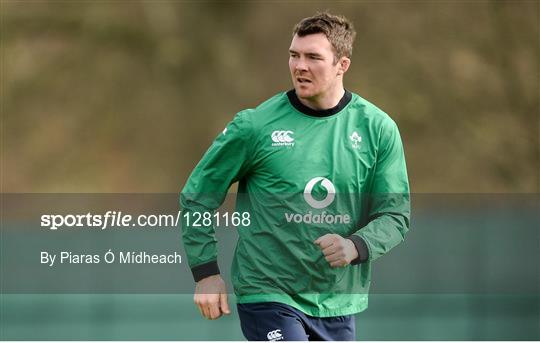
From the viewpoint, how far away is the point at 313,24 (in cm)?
380

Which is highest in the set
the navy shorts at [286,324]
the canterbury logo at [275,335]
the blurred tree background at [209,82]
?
the blurred tree background at [209,82]

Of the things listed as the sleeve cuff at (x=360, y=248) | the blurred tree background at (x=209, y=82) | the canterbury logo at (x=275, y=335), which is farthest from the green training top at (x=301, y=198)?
the blurred tree background at (x=209, y=82)

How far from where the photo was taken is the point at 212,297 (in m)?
3.58

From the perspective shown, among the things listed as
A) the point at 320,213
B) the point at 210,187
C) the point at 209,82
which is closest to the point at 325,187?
the point at 320,213

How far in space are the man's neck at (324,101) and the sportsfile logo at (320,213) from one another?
276 millimetres

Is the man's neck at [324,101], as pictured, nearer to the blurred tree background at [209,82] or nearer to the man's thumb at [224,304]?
the man's thumb at [224,304]

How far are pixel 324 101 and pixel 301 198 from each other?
15.3 inches

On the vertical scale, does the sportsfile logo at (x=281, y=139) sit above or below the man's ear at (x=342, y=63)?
below

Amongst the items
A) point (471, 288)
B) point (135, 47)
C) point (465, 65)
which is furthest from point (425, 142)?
point (135, 47)

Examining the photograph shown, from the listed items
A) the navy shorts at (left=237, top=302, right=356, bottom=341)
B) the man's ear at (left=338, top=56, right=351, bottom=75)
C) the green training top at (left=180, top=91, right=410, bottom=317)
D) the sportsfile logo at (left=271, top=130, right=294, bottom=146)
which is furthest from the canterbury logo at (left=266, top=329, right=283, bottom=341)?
the man's ear at (left=338, top=56, right=351, bottom=75)

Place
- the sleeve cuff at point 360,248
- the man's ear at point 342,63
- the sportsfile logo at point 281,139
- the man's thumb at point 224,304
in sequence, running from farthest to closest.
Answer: the man's ear at point 342,63 < the sportsfile logo at point 281,139 < the sleeve cuff at point 360,248 < the man's thumb at point 224,304

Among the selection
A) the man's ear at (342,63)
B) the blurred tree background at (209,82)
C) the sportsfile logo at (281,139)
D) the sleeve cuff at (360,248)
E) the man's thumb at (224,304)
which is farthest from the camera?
the blurred tree background at (209,82)

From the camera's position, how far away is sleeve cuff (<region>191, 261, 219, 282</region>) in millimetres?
3670

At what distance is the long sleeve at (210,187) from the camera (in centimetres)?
369
